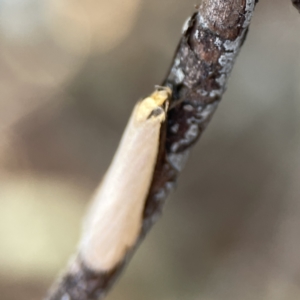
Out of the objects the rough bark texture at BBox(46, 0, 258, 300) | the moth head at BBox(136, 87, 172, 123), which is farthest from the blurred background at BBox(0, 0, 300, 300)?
the moth head at BBox(136, 87, 172, 123)

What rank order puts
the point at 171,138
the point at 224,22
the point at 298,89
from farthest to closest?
the point at 298,89 → the point at 171,138 → the point at 224,22

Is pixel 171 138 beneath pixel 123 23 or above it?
beneath

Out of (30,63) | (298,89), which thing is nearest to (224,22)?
(298,89)

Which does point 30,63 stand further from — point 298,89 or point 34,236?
point 298,89

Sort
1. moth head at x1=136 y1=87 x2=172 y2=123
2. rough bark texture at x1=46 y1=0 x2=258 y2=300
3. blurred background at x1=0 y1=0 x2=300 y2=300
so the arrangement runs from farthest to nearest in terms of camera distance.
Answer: blurred background at x1=0 y1=0 x2=300 y2=300 → moth head at x1=136 y1=87 x2=172 y2=123 → rough bark texture at x1=46 y1=0 x2=258 y2=300

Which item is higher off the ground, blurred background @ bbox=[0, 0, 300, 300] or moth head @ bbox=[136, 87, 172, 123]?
blurred background @ bbox=[0, 0, 300, 300]

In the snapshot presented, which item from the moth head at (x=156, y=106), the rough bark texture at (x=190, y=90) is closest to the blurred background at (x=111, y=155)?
the rough bark texture at (x=190, y=90)

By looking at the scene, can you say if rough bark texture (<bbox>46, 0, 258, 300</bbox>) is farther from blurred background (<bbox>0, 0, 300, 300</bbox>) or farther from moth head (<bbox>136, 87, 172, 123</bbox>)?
blurred background (<bbox>0, 0, 300, 300</bbox>)
